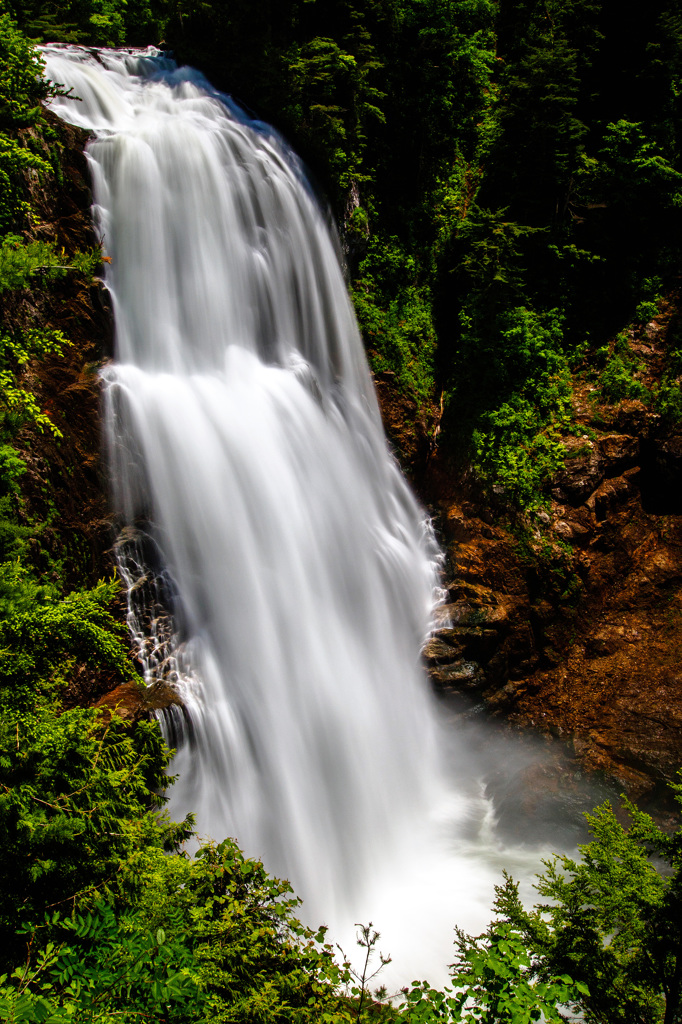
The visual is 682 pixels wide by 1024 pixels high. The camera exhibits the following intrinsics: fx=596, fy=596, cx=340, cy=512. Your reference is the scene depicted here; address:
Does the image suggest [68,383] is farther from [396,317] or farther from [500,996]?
[396,317]

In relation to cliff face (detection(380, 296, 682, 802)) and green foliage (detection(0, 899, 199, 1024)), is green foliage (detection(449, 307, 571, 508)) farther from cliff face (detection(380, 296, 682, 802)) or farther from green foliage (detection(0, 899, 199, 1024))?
green foliage (detection(0, 899, 199, 1024))

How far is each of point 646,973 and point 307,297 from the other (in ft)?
33.3

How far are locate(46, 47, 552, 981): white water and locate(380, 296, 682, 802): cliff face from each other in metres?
0.88

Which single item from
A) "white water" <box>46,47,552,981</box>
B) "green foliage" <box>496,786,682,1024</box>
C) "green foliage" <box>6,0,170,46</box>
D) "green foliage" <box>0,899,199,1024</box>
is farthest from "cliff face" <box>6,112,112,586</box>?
"green foliage" <box>6,0,170,46</box>

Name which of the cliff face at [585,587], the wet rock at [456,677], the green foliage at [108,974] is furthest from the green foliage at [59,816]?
the cliff face at [585,587]

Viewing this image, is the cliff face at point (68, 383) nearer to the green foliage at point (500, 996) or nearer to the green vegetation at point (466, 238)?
the green vegetation at point (466, 238)

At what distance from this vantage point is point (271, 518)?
8.47m

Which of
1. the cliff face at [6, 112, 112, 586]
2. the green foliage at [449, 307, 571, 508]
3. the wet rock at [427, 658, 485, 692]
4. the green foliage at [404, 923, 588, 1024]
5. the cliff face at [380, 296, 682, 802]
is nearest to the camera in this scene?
the green foliage at [404, 923, 588, 1024]

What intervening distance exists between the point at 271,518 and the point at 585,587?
5894mm

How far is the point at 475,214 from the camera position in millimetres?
11805

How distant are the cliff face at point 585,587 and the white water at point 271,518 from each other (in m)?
0.88

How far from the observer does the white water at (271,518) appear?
6.89 meters

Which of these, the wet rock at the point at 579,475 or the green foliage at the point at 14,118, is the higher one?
the green foliage at the point at 14,118

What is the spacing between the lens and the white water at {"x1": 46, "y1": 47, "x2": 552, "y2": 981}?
22.6 ft
